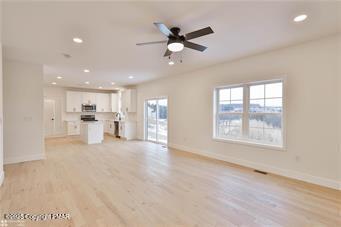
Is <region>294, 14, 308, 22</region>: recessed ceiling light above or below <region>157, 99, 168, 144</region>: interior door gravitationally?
above

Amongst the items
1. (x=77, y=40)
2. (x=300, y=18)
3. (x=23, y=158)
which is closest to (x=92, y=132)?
(x=23, y=158)

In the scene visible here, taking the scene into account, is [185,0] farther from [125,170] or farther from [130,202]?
[125,170]

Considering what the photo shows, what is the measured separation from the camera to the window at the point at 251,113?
12.4ft

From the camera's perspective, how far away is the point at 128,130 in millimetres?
8156

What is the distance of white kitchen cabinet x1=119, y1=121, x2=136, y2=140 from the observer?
8.14 meters

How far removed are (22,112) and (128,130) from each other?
4222 mm

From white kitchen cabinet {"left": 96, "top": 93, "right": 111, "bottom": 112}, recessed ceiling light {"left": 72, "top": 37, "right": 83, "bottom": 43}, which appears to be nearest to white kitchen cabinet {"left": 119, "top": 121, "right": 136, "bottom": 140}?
white kitchen cabinet {"left": 96, "top": 93, "right": 111, "bottom": 112}

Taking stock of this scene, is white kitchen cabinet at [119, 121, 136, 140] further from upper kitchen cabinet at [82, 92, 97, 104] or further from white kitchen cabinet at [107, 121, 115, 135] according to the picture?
upper kitchen cabinet at [82, 92, 97, 104]

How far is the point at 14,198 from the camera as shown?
A: 2.59 metres

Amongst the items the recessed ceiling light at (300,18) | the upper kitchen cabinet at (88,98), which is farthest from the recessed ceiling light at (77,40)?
the upper kitchen cabinet at (88,98)

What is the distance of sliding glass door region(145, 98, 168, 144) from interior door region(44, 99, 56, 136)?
4881 mm

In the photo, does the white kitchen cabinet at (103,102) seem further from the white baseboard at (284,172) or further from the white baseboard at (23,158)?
the white baseboard at (284,172)

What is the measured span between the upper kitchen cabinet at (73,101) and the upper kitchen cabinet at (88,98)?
0.20 meters

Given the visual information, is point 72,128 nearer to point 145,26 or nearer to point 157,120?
point 157,120
